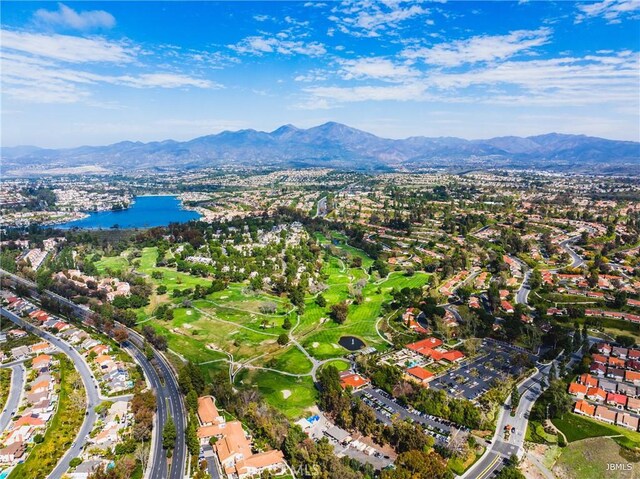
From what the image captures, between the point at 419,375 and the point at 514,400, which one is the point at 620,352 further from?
the point at 419,375

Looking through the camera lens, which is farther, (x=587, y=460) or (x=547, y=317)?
(x=547, y=317)

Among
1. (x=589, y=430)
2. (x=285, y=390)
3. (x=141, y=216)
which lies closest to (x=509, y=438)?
(x=589, y=430)

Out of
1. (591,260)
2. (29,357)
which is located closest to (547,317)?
(591,260)

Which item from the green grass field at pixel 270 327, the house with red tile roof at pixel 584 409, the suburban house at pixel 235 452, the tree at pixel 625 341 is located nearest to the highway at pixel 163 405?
the suburban house at pixel 235 452

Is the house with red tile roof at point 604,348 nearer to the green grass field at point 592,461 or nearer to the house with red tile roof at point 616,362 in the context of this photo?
the house with red tile roof at point 616,362

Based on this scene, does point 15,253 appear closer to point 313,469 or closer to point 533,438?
point 313,469
